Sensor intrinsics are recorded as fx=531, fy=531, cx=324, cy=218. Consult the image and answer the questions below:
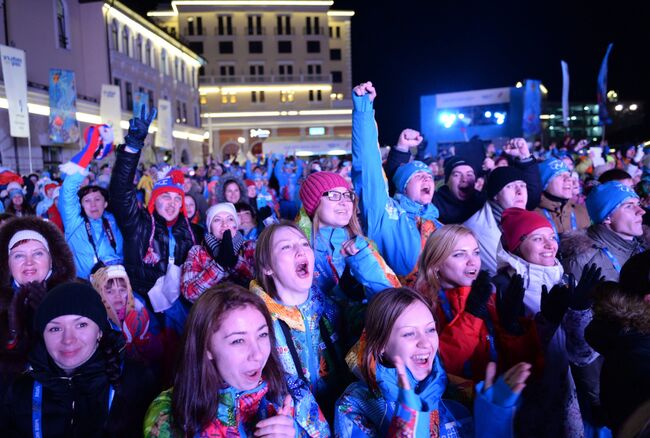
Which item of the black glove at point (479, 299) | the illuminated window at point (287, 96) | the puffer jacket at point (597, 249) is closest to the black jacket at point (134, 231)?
the black glove at point (479, 299)

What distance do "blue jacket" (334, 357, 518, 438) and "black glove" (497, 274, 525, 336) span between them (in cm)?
46

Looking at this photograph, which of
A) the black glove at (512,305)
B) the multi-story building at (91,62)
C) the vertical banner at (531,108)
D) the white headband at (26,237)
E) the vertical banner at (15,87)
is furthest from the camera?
the vertical banner at (531,108)

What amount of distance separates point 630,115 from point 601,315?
164ft

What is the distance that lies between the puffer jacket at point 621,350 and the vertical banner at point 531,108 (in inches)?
1327

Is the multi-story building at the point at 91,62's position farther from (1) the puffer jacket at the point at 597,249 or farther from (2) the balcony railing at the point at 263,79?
(1) the puffer jacket at the point at 597,249

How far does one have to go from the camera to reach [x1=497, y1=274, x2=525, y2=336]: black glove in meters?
2.59

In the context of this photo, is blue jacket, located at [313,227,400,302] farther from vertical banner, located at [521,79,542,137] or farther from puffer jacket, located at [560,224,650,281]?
vertical banner, located at [521,79,542,137]

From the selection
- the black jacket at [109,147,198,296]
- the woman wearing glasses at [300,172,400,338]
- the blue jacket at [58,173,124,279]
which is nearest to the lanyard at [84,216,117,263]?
the blue jacket at [58,173,124,279]

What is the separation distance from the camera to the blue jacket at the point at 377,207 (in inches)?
155

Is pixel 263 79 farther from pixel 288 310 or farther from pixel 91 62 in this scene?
pixel 288 310

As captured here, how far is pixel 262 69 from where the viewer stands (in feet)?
219

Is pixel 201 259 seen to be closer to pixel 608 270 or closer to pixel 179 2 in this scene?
pixel 608 270

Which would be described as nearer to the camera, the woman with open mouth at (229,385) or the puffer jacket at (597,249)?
the woman with open mouth at (229,385)

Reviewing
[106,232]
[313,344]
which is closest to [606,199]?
[313,344]
